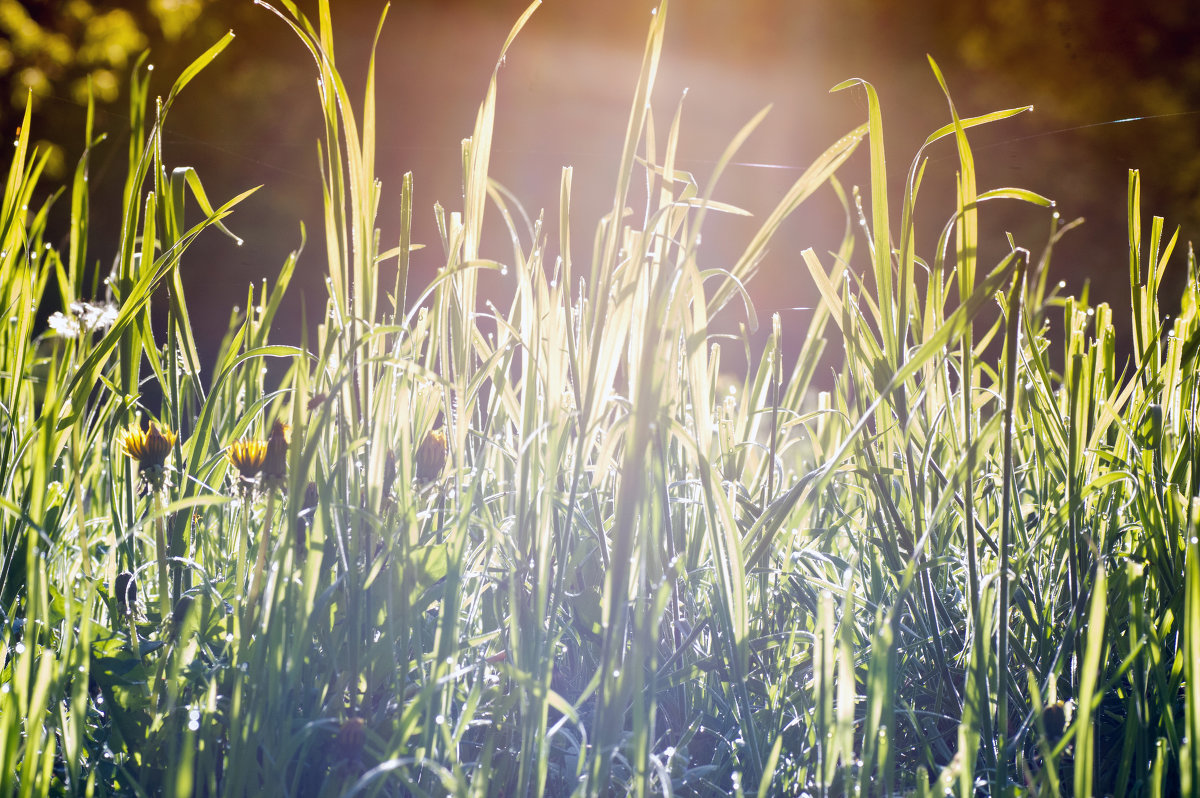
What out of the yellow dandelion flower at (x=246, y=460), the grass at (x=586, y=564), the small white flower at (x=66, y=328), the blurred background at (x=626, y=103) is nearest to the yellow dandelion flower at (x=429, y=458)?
the grass at (x=586, y=564)

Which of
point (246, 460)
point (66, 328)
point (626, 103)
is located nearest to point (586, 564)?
point (246, 460)

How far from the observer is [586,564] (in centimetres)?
67

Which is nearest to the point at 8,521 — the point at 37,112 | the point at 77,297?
the point at 77,297

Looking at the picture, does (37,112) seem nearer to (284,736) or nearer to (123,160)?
(123,160)

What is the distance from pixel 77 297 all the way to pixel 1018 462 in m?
0.95

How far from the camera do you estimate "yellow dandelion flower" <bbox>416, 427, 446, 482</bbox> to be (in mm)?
653

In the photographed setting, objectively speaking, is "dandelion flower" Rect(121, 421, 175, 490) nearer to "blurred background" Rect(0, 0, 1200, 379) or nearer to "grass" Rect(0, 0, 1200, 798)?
"grass" Rect(0, 0, 1200, 798)

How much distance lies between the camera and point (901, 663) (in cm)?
58

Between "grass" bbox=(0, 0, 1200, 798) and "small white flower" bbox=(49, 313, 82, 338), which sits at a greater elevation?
"small white flower" bbox=(49, 313, 82, 338)

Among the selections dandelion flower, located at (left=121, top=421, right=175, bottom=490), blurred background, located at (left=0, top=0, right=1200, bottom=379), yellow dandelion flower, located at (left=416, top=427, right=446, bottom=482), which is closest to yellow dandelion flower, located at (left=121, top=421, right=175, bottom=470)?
dandelion flower, located at (left=121, top=421, right=175, bottom=490)

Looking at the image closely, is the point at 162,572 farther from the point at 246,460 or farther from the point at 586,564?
the point at 586,564

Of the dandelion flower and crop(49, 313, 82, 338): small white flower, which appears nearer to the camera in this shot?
crop(49, 313, 82, 338): small white flower

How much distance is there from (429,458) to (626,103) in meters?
3.45

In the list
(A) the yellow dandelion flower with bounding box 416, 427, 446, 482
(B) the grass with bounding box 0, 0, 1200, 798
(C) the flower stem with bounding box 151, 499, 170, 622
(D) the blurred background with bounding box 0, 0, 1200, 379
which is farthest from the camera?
(D) the blurred background with bounding box 0, 0, 1200, 379
